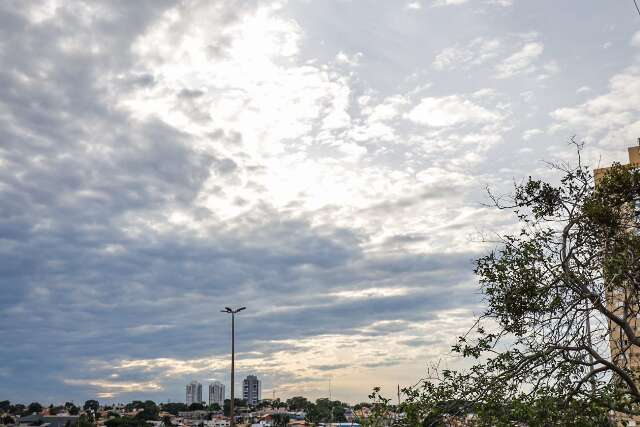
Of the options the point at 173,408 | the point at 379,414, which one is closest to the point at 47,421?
the point at 173,408

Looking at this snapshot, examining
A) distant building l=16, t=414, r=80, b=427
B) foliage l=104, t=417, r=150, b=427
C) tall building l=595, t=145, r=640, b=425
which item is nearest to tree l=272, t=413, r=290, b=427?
foliage l=104, t=417, r=150, b=427

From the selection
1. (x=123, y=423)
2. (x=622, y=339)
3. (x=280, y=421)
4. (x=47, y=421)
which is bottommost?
(x=280, y=421)

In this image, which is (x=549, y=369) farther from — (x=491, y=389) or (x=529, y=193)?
(x=529, y=193)

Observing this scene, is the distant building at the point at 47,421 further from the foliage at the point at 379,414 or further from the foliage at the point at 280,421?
the foliage at the point at 379,414

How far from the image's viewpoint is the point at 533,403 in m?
9.63

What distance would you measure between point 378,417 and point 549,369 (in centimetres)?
305

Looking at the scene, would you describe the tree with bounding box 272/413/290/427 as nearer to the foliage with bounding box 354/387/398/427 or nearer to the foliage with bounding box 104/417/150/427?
the foliage with bounding box 104/417/150/427

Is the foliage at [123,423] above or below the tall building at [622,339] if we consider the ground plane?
below

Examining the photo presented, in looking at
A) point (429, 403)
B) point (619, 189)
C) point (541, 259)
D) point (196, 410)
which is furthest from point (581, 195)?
point (196, 410)

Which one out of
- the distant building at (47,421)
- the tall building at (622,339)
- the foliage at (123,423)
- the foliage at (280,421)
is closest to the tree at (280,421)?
the foliage at (280,421)

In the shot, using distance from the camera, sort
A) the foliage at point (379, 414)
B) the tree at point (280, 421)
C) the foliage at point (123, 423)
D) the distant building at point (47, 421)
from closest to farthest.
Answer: the foliage at point (379, 414)
the foliage at point (123, 423)
the tree at point (280, 421)
the distant building at point (47, 421)

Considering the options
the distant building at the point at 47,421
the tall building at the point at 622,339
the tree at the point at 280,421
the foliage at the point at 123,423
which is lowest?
the tree at the point at 280,421

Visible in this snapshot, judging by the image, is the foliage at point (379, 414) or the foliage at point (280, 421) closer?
the foliage at point (379, 414)

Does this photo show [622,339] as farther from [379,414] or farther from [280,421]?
[280,421]
